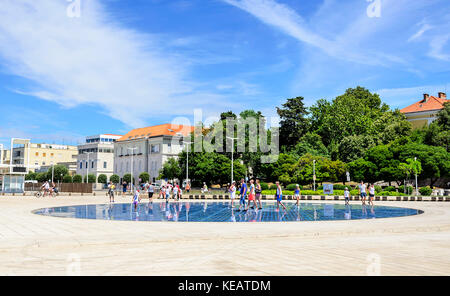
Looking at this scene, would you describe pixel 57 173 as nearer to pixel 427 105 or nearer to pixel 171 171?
pixel 171 171

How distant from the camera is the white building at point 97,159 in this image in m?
105

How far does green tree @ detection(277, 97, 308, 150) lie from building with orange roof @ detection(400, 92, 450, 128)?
84.6 ft

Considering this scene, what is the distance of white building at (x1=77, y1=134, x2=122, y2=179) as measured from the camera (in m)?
105

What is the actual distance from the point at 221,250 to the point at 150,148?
286ft

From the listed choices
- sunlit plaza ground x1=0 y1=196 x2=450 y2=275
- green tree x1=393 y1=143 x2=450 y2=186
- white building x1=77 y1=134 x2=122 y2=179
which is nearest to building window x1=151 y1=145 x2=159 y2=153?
white building x1=77 y1=134 x2=122 y2=179

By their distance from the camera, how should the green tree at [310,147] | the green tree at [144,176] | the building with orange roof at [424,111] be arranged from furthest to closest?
1. the green tree at [144,176]
2. the building with orange roof at [424,111]
3. the green tree at [310,147]

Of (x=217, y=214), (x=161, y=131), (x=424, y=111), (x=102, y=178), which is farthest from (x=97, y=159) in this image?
(x=217, y=214)

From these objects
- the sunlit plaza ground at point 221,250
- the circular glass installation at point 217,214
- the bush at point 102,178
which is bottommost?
the circular glass installation at point 217,214

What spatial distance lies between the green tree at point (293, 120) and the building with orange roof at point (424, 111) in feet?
84.6

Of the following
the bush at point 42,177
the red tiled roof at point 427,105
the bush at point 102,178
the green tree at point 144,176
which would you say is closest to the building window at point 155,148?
the green tree at point 144,176

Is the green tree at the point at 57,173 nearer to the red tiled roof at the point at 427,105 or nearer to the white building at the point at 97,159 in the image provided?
the white building at the point at 97,159

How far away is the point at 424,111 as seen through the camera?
82.6 m
